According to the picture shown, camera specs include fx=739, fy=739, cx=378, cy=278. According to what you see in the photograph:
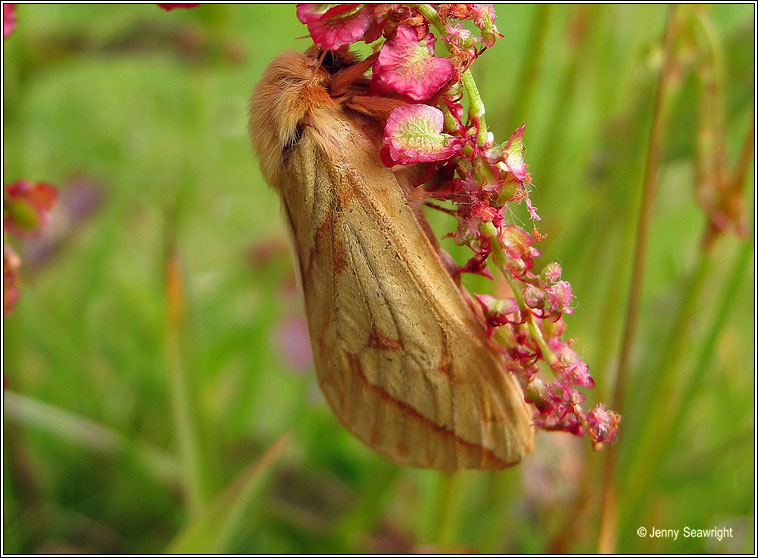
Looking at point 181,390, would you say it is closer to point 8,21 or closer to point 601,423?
point 8,21

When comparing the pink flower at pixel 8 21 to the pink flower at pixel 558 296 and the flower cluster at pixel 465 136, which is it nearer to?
the flower cluster at pixel 465 136

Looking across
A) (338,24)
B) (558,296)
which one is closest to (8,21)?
(338,24)

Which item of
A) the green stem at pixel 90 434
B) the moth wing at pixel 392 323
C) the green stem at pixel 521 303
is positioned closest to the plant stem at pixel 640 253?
the moth wing at pixel 392 323

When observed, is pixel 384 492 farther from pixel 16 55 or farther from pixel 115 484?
pixel 16 55

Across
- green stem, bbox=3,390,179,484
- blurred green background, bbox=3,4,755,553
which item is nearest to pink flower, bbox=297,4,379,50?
blurred green background, bbox=3,4,755,553

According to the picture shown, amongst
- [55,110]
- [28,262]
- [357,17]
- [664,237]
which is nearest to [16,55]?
[28,262]
